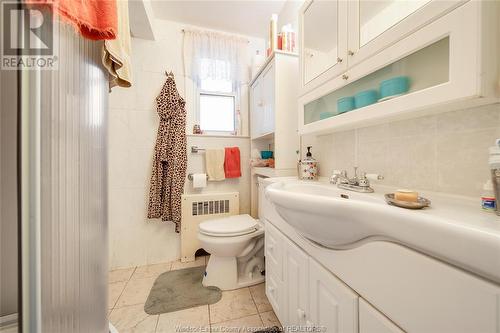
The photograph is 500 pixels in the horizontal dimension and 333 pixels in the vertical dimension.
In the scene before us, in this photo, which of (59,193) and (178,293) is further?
(178,293)

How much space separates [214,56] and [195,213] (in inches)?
61.8

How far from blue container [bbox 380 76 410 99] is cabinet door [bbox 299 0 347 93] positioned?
201 mm

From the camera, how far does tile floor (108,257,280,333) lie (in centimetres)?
111

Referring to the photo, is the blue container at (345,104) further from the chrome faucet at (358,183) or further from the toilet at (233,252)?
the toilet at (233,252)

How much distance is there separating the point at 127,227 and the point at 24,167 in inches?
65.2

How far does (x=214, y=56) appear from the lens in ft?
6.29

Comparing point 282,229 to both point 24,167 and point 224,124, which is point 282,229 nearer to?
point 24,167

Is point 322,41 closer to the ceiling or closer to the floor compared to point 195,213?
closer to the ceiling

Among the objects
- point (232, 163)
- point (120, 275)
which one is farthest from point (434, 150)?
point (120, 275)

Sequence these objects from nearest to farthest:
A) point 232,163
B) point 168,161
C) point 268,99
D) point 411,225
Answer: point 411,225 → point 268,99 → point 168,161 → point 232,163

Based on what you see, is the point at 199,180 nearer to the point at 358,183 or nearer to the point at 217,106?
the point at 217,106

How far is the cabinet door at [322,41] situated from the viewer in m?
0.84

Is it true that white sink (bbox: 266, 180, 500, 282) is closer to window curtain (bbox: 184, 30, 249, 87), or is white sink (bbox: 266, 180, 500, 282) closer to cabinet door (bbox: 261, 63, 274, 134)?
cabinet door (bbox: 261, 63, 274, 134)

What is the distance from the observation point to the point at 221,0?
1612 mm
